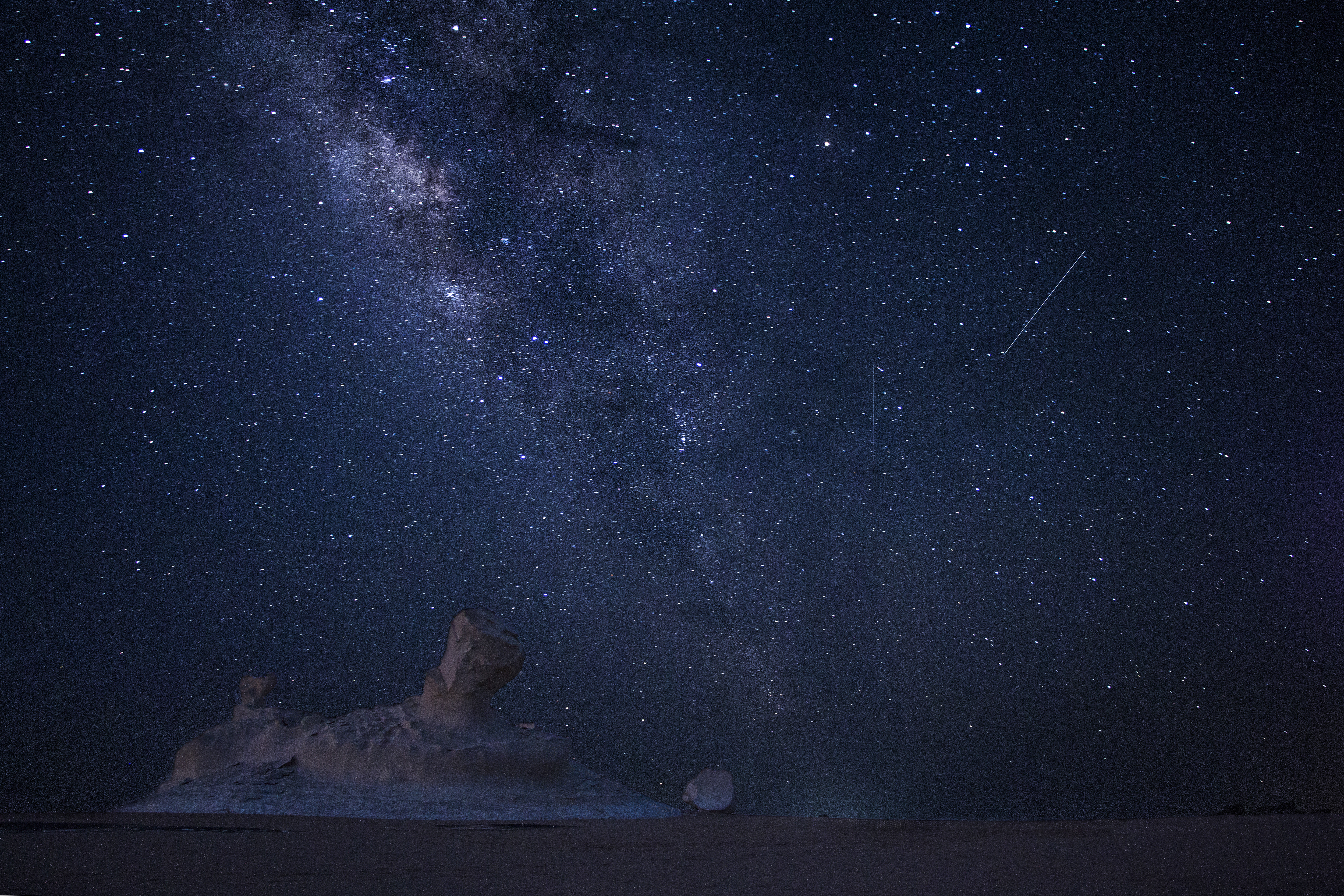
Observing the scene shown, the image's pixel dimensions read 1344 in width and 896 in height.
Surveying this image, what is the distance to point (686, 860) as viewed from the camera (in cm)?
823

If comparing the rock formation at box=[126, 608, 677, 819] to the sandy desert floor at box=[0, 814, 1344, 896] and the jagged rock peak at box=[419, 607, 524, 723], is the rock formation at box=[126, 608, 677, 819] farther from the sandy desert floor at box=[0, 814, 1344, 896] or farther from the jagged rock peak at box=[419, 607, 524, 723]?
the sandy desert floor at box=[0, 814, 1344, 896]

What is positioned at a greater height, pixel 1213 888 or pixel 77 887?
pixel 1213 888

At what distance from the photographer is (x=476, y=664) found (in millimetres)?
24906

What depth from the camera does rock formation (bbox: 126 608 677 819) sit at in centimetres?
2120

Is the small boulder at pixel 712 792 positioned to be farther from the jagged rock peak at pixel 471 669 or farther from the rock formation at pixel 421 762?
the jagged rock peak at pixel 471 669

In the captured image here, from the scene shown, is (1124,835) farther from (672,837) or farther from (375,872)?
(375,872)

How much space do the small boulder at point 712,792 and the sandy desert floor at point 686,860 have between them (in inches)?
450

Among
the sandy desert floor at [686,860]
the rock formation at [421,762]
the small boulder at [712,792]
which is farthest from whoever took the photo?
the small boulder at [712,792]

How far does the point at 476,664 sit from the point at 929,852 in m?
18.8

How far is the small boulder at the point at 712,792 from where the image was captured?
2391cm

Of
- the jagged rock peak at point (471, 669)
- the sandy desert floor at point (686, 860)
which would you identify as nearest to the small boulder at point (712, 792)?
the jagged rock peak at point (471, 669)

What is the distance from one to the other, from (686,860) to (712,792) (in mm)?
17259

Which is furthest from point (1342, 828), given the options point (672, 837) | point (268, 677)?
point (268, 677)

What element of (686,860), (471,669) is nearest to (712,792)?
(471,669)
